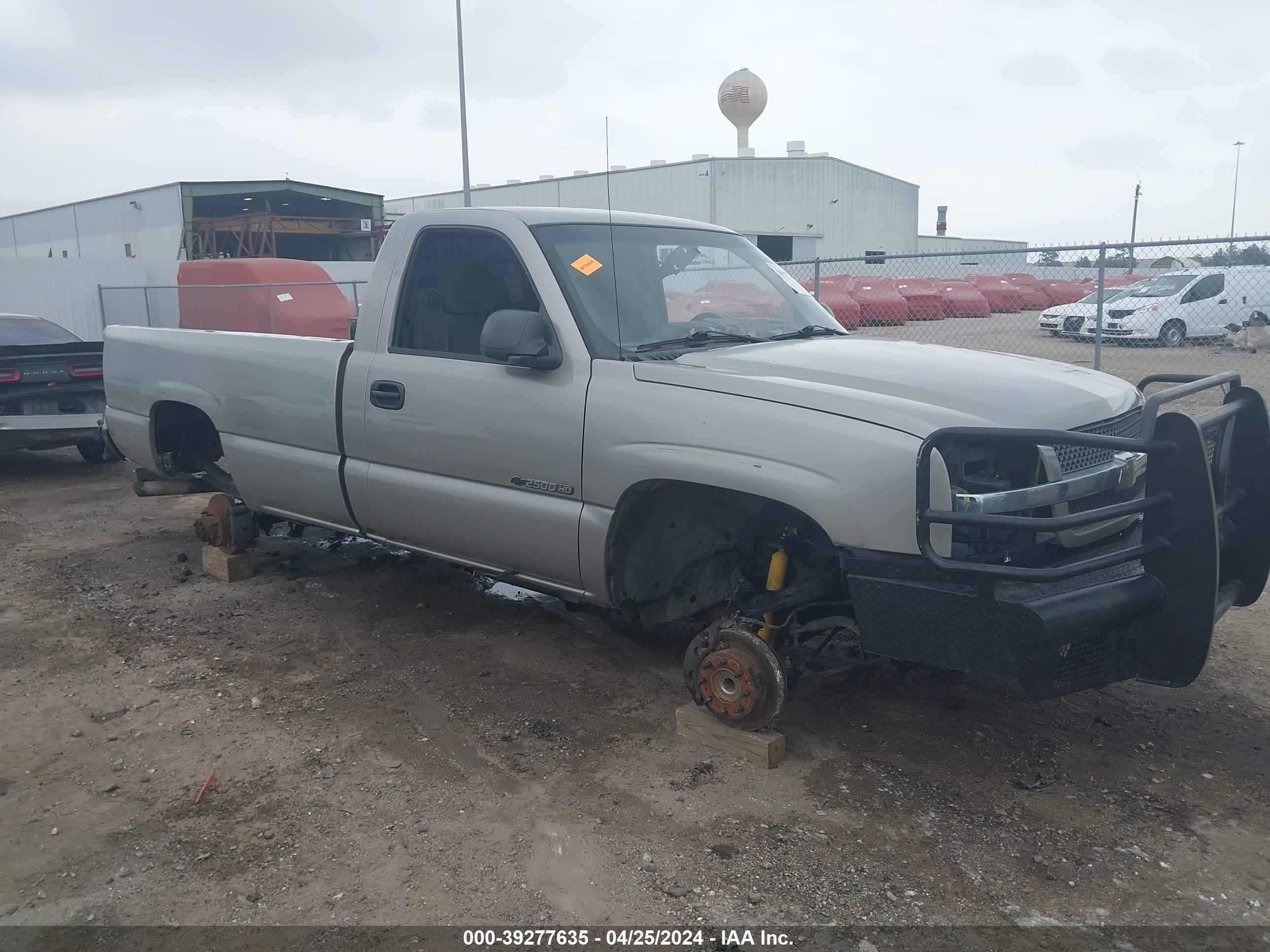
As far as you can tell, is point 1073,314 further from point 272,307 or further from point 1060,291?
point 1060,291

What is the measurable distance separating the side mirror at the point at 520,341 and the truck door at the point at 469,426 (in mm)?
69

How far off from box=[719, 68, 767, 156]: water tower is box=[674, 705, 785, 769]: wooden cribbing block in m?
35.9

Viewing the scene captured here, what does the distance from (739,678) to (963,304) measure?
21.7 m

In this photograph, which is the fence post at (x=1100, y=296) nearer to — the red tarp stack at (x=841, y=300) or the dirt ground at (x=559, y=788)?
the dirt ground at (x=559, y=788)

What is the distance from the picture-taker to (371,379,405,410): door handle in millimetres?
4699

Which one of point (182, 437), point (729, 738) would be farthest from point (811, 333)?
point (182, 437)

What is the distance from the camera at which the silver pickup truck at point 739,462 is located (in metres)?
3.23

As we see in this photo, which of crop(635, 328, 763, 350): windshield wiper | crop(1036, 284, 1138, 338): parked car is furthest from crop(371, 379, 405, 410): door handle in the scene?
crop(1036, 284, 1138, 338): parked car

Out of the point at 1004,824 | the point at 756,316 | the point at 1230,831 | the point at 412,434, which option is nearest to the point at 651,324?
the point at 756,316

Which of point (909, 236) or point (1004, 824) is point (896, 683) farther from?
point (909, 236)

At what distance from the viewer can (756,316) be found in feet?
15.6

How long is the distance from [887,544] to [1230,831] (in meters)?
1.51

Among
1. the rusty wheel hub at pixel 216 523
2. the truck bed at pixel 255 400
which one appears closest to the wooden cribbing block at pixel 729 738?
the truck bed at pixel 255 400

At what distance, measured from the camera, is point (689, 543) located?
166 inches
